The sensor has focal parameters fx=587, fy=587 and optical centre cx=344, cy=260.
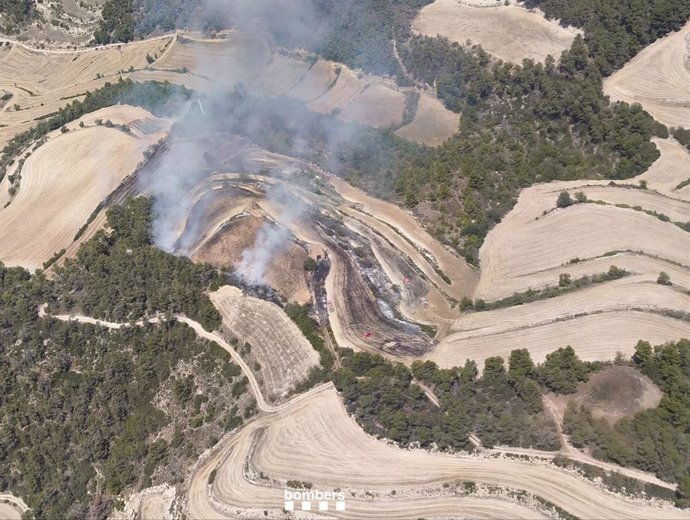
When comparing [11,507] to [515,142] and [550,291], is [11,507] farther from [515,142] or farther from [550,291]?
[515,142]

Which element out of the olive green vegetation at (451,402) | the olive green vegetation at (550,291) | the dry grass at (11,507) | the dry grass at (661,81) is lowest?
the dry grass at (11,507)

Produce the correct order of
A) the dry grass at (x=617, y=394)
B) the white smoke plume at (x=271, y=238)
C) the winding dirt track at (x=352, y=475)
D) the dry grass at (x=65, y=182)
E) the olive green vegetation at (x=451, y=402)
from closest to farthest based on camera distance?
the winding dirt track at (x=352, y=475), the olive green vegetation at (x=451, y=402), the dry grass at (x=617, y=394), the white smoke plume at (x=271, y=238), the dry grass at (x=65, y=182)

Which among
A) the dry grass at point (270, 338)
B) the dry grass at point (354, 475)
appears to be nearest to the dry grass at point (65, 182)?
the dry grass at point (270, 338)

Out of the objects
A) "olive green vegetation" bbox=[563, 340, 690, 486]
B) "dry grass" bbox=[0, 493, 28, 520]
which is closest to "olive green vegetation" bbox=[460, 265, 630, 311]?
"olive green vegetation" bbox=[563, 340, 690, 486]

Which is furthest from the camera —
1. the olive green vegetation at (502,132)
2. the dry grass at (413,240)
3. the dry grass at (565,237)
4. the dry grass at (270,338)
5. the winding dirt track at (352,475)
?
the olive green vegetation at (502,132)

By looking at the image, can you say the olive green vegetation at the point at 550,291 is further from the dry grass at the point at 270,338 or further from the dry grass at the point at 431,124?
the dry grass at the point at 431,124

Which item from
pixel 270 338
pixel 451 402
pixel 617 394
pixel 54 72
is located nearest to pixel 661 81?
pixel 617 394

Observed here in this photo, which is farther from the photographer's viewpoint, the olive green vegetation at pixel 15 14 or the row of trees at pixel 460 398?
the olive green vegetation at pixel 15 14

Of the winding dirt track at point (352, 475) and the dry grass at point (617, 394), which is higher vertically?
the dry grass at point (617, 394)
